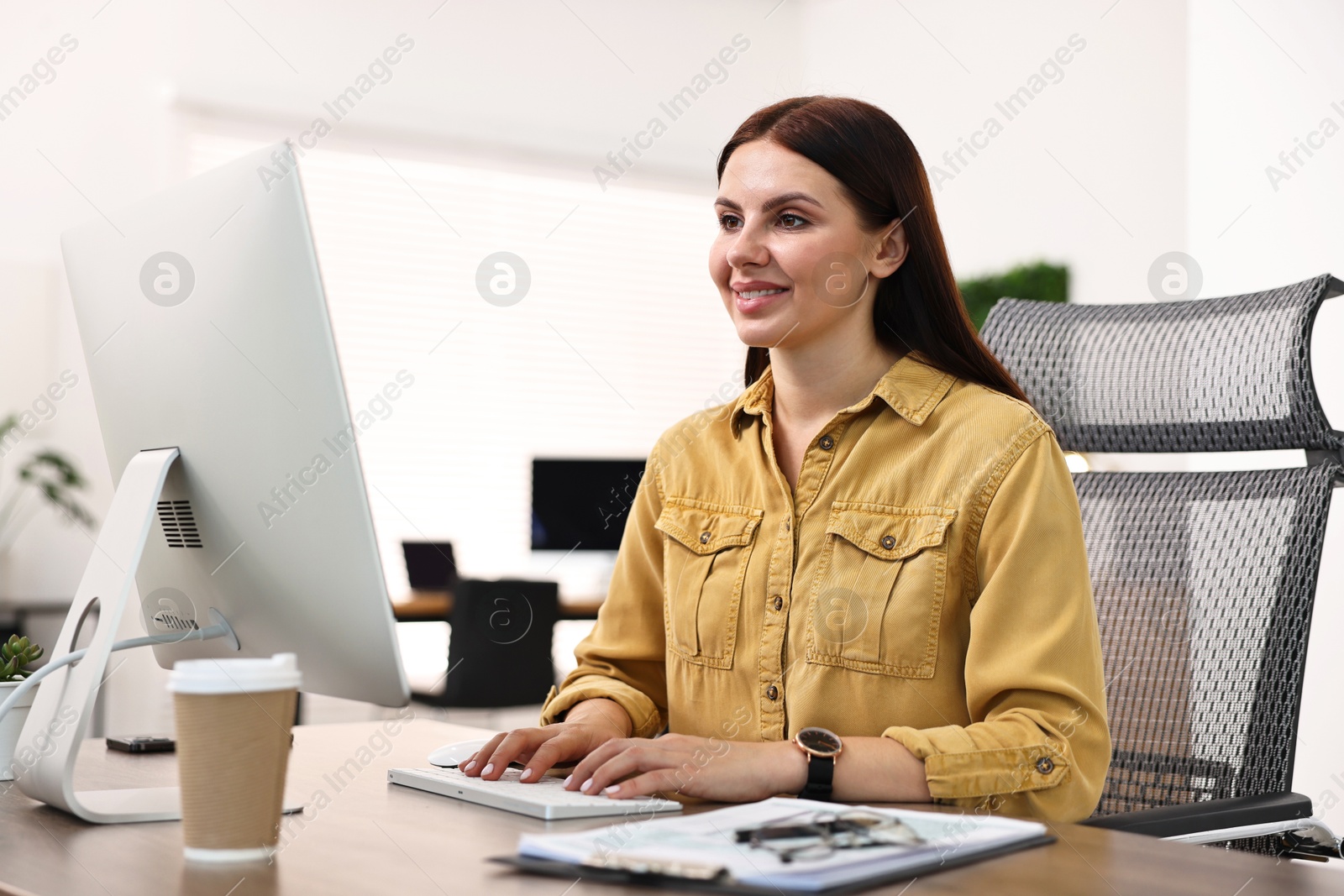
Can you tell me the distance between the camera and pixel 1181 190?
3.78m

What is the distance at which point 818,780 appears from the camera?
1000 millimetres

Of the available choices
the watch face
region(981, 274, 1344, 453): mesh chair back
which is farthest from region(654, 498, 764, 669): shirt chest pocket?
region(981, 274, 1344, 453): mesh chair back

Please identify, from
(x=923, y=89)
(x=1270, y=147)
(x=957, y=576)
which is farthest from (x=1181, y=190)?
(x=957, y=576)

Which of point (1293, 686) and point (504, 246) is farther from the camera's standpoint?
point (504, 246)

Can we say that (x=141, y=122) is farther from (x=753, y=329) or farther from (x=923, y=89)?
(x=753, y=329)

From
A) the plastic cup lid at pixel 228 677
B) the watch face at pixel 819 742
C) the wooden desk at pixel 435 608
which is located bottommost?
the wooden desk at pixel 435 608

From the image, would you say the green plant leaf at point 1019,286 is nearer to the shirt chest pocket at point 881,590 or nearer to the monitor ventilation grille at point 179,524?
the shirt chest pocket at point 881,590

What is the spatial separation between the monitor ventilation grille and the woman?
31cm

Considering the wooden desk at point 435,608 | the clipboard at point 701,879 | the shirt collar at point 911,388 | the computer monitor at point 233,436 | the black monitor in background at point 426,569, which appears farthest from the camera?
the black monitor in background at point 426,569

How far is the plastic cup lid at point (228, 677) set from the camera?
0.73 meters

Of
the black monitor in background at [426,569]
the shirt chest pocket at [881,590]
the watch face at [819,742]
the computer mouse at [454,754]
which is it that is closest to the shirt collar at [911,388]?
the shirt chest pocket at [881,590]

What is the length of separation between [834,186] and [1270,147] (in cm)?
207

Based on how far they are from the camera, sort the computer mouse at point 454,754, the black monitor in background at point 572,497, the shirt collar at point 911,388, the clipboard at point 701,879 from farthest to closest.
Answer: the black monitor in background at point 572,497, the shirt collar at point 911,388, the computer mouse at point 454,754, the clipboard at point 701,879

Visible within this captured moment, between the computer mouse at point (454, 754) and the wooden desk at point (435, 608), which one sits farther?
the wooden desk at point (435, 608)
